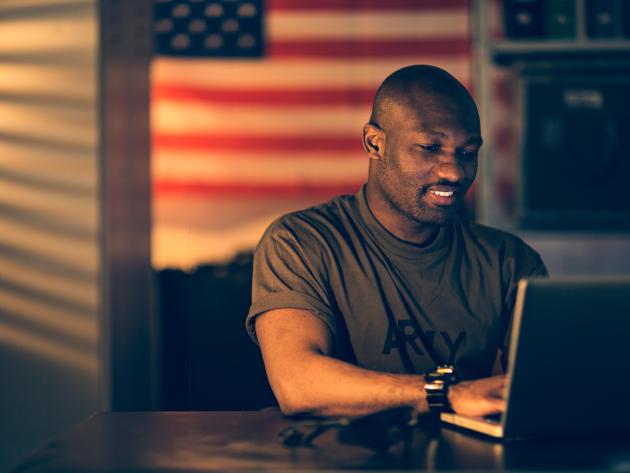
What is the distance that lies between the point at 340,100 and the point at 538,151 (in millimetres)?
890

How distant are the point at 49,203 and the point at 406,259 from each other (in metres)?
1.12

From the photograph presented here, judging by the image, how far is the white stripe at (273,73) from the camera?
329cm

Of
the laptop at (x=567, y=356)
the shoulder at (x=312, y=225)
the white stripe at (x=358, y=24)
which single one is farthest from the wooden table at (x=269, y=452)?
the white stripe at (x=358, y=24)

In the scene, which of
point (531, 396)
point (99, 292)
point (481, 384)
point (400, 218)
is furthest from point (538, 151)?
point (531, 396)

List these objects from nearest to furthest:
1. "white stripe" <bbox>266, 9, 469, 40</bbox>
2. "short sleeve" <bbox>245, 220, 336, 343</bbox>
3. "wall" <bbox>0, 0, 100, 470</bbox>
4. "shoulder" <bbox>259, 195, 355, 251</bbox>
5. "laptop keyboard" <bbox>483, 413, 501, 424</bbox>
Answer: "laptop keyboard" <bbox>483, 413, 501, 424</bbox> < "short sleeve" <bbox>245, 220, 336, 343</bbox> < "shoulder" <bbox>259, 195, 355, 251</bbox> < "wall" <bbox>0, 0, 100, 470</bbox> < "white stripe" <bbox>266, 9, 469, 40</bbox>

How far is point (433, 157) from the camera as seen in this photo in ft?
5.55


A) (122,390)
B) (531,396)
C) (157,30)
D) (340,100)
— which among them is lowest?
(122,390)

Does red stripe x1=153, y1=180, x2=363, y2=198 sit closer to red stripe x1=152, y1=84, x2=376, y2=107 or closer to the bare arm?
red stripe x1=152, y1=84, x2=376, y2=107

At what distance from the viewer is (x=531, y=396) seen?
1.04 m

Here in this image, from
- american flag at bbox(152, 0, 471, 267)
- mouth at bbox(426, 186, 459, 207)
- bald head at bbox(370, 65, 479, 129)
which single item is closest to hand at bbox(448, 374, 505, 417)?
mouth at bbox(426, 186, 459, 207)

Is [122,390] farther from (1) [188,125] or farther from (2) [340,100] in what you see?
(2) [340,100]

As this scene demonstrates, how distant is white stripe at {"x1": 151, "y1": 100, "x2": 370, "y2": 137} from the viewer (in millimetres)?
3311

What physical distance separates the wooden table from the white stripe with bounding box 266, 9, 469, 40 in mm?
2263

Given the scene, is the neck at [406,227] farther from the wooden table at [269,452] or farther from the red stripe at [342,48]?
the red stripe at [342,48]
